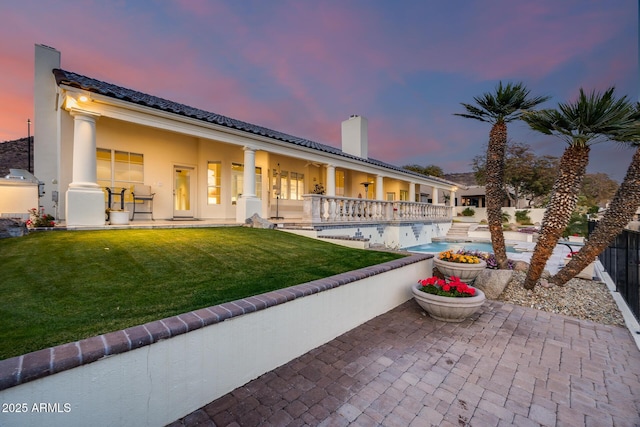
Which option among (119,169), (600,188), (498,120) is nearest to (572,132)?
(498,120)

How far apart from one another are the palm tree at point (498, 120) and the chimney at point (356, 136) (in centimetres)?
1177

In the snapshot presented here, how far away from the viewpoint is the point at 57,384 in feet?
5.50

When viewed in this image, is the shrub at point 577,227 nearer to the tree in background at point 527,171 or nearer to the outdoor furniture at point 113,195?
the tree in background at point 527,171

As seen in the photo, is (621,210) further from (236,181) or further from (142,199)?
(142,199)

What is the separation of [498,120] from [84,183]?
10.1 m

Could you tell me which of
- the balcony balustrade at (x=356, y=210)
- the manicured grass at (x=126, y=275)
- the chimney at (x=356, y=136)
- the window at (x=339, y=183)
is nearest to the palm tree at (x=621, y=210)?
the manicured grass at (x=126, y=275)

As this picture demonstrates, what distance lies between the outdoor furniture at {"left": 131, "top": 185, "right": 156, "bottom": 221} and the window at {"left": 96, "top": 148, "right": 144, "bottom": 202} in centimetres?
24

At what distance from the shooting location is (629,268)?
16.3 ft

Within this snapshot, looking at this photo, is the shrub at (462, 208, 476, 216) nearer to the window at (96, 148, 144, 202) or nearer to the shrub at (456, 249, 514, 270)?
the shrub at (456, 249, 514, 270)

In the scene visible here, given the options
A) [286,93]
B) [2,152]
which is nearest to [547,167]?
[286,93]

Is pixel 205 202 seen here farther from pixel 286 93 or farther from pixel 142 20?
pixel 286 93

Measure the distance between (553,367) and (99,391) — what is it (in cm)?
434

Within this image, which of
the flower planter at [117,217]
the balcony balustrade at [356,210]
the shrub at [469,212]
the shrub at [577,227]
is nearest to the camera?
the flower planter at [117,217]

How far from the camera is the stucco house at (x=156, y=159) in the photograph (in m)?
6.85
